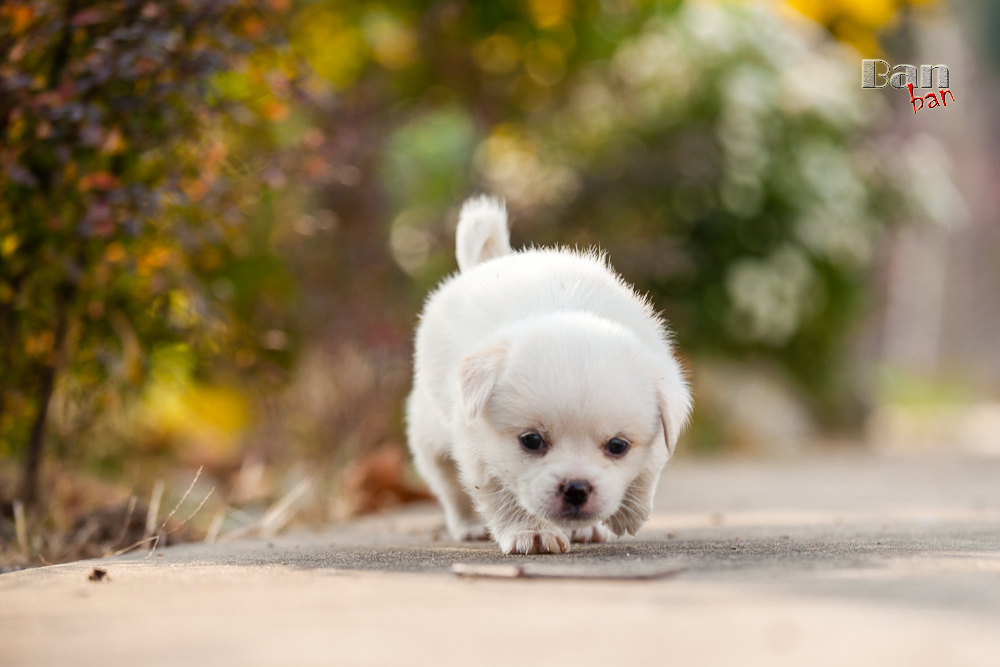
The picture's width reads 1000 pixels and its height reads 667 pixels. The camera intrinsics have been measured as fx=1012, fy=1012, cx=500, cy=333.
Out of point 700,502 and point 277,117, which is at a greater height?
point 277,117

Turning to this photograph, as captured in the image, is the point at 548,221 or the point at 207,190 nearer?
the point at 207,190

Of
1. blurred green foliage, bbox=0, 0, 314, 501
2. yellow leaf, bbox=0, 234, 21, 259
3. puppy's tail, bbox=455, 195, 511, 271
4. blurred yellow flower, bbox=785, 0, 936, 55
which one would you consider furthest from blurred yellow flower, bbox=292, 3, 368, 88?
blurred yellow flower, bbox=785, 0, 936, 55

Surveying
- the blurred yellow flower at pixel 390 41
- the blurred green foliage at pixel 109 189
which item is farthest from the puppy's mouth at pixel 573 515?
the blurred yellow flower at pixel 390 41

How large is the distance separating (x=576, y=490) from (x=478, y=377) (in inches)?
19.4

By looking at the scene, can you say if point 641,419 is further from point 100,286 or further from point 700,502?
point 100,286

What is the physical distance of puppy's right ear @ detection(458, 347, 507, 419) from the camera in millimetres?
3352

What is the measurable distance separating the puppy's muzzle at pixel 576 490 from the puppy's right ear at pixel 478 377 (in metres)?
0.38

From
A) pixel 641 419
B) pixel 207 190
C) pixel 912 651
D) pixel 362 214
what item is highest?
pixel 362 214

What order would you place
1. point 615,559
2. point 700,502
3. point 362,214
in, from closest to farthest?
point 615,559
point 700,502
point 362,214

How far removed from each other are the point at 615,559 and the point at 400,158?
348 inches

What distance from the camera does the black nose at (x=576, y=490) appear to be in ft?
10.7

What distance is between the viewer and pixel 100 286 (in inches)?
188

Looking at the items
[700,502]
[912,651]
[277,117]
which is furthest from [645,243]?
[912,651]

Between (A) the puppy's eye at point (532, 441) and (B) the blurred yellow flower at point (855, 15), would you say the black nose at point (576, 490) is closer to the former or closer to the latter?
(A) the puppy's eye at point (532, 441)
